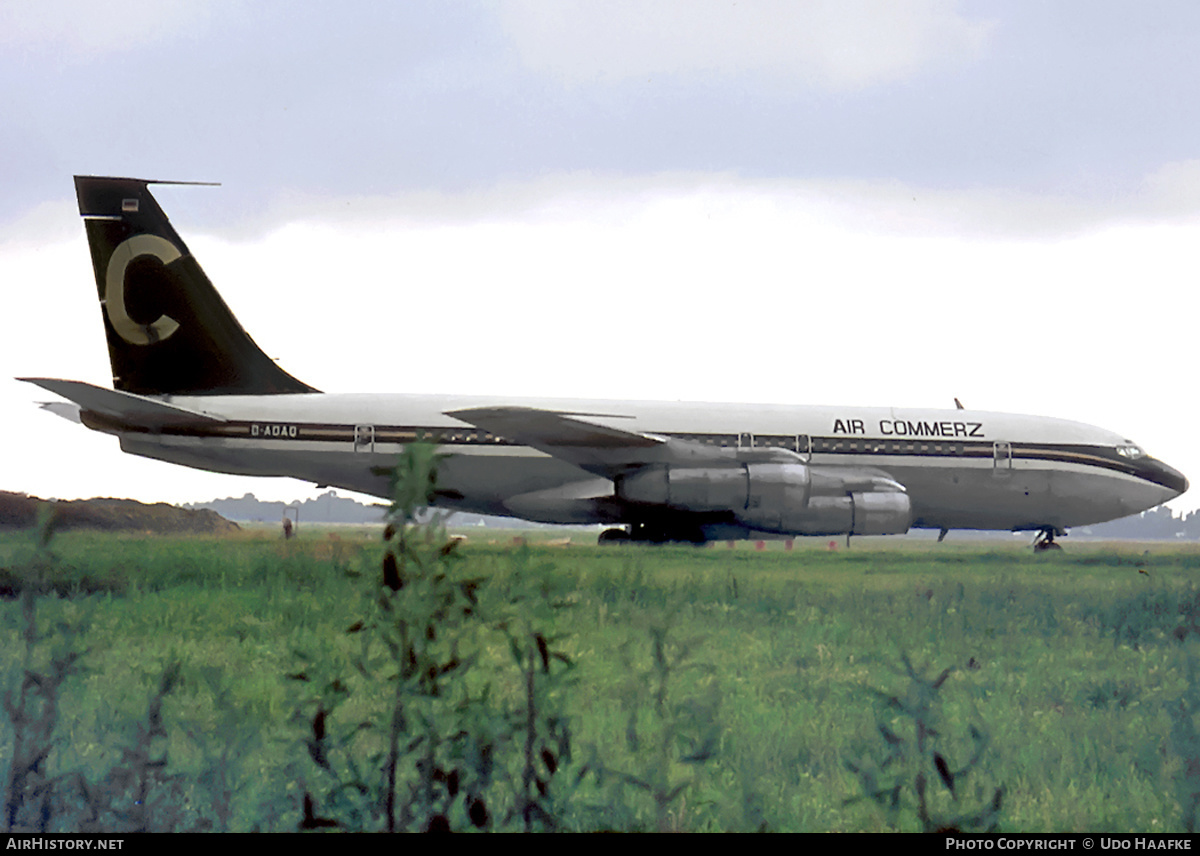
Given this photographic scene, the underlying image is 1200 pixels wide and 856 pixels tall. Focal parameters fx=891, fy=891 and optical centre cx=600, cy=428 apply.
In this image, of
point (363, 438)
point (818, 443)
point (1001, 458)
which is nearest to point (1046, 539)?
point (1001, 458)

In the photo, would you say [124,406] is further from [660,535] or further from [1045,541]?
[1045,541]

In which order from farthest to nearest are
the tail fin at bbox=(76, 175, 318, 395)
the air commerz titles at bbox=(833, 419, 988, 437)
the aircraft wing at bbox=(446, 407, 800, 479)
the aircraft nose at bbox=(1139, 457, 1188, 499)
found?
the aircraft nose at bbox=(1139, 457, 1188, 499) → the air commerz titles at bbox=(833, 419, 988, 437) → the tail fin at bbox=(76, 175, 318, 395) → the aircraft wing at bbox=(446, 407, 800, 479)

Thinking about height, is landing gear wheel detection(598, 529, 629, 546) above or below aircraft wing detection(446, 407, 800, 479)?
below

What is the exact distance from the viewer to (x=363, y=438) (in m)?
18.6

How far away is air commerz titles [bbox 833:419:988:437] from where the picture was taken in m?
20.2

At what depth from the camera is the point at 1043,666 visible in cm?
711

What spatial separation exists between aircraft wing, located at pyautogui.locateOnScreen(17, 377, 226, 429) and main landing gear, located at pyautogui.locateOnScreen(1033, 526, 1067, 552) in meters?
19.7

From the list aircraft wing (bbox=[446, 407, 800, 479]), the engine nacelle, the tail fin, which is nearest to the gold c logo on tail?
the tail fin

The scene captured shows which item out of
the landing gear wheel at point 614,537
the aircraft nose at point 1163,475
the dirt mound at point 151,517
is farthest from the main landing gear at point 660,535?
the dirt mound at point 151,517

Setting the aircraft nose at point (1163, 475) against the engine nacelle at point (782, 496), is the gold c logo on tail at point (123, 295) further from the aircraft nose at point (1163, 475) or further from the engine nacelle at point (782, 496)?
the aircraft nose at point (1163, 475)
